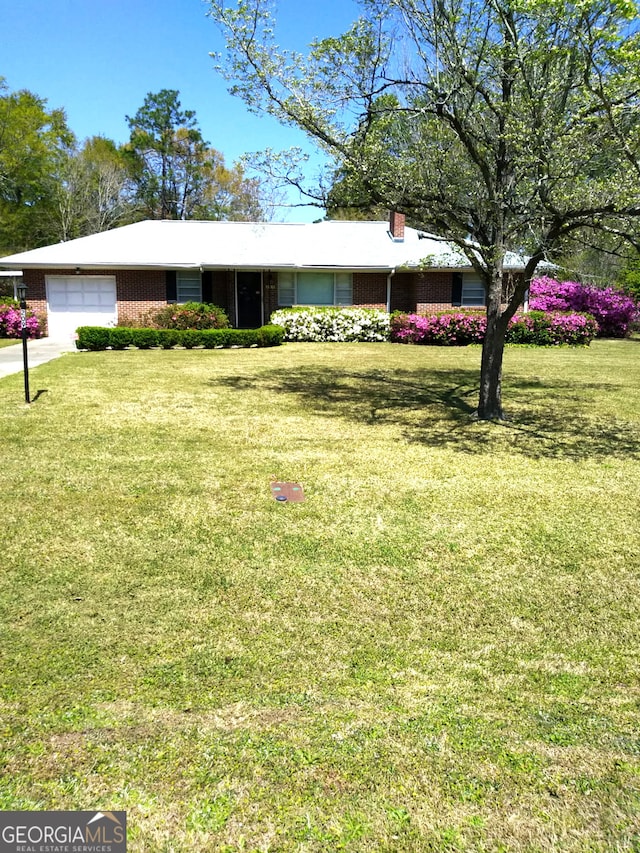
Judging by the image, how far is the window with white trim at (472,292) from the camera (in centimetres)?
2275

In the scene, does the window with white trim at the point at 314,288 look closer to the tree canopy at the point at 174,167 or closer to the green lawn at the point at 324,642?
the green lawn at the point at 324,642

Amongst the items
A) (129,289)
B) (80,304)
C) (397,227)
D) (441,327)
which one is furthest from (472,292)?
(80,304)

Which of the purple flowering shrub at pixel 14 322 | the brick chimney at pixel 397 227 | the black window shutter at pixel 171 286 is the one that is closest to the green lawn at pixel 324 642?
the purple flowering shrub at pixel 14 322

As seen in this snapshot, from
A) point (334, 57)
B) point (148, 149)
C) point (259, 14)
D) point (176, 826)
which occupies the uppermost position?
point (148, 149)

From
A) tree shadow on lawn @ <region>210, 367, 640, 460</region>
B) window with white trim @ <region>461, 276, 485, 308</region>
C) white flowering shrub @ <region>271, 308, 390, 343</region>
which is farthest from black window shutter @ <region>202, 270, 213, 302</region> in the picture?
window with white trim @ <region>461, 276, 485, 308</region>

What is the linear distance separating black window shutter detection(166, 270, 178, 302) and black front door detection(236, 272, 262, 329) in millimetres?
2355

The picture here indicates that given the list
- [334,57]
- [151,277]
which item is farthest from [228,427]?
[151,277]

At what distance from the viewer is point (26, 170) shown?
37188mm

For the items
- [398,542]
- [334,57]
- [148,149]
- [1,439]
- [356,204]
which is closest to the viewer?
[398,542]

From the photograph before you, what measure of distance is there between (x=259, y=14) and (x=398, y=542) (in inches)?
287

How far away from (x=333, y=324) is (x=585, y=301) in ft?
35.0

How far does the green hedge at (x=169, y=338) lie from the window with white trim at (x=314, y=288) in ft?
12.1

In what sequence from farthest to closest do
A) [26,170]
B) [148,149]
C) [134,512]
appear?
1. [148,149]
2. [26,170]
3. [134,512]

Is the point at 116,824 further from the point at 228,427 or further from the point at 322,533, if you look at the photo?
the point at 228,427
